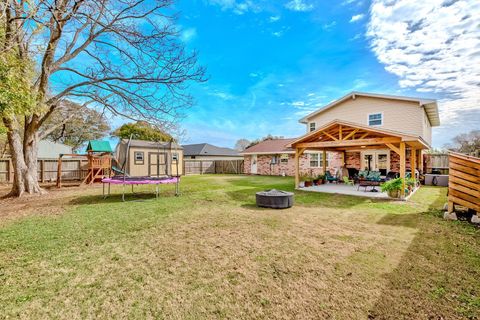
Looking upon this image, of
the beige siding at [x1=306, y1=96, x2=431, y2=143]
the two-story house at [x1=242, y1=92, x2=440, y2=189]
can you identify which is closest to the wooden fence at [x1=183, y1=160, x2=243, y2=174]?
the two-story house at [x1=242, y1=92, x2=440, y2=189]

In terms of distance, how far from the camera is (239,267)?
3346 mm

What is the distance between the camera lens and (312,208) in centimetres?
→ 748

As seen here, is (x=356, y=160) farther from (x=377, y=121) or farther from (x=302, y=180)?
(x=302, y=180)

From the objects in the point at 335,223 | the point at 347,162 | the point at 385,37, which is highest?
the point at 385,37

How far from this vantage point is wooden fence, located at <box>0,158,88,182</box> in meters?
14.8

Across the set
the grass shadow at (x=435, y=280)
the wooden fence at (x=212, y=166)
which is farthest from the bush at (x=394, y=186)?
the wooden fence at (x=212, y=166)

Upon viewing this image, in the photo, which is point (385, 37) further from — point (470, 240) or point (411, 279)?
point (411, 279)

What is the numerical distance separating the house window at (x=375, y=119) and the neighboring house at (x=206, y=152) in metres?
19.1

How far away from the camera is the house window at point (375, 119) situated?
15.2 m

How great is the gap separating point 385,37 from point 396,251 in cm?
1086

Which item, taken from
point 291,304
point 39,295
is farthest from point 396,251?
point 39,295

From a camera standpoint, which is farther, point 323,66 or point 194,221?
point 323,66

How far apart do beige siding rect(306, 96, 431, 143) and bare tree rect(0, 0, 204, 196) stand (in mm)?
12902

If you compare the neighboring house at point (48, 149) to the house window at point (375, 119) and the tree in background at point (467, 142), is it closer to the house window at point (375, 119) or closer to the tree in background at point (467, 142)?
the house window at point (375, 119)
